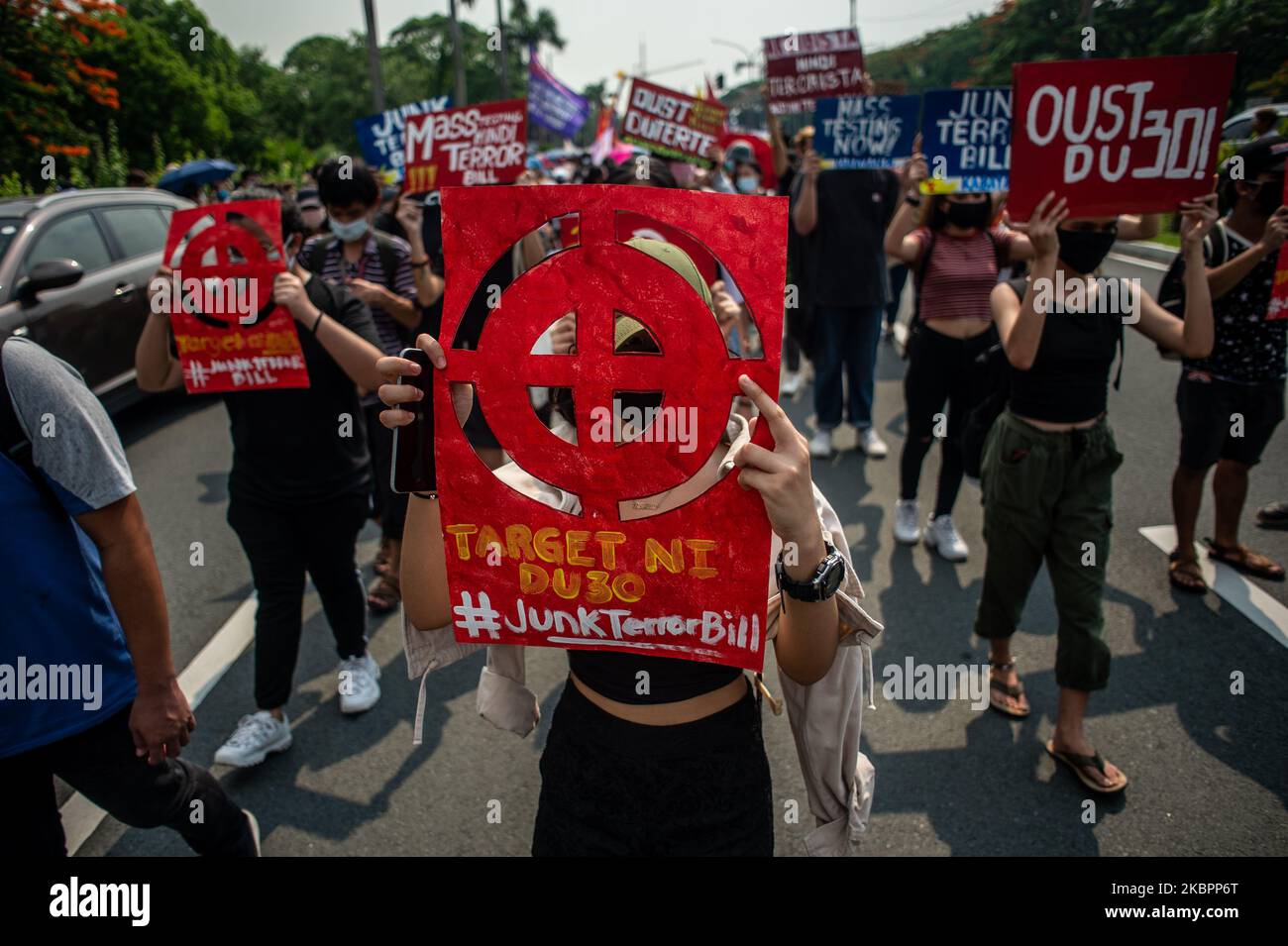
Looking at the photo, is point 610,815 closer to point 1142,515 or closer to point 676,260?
point 676,260

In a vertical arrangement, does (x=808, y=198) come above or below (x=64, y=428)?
above

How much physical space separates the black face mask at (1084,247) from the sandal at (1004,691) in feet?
5.07

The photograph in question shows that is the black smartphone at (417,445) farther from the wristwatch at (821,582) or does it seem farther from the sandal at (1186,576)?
the sandal at (1186,576)

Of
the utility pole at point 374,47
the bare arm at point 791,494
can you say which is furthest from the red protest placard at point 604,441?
the utility pole at point 374,47

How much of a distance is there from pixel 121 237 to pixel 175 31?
1370 inches

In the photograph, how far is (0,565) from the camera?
1644mm

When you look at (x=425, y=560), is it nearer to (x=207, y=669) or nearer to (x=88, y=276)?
(x=207, y=669)

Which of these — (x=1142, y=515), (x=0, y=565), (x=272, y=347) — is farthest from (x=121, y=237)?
(x=1142, y=515)

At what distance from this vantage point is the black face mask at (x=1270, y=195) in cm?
329

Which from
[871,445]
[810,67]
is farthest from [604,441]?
[810,67]

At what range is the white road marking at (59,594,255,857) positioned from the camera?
2705mm

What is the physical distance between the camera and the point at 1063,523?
9.25 feet

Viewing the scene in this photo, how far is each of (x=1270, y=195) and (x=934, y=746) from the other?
8.83 ft
